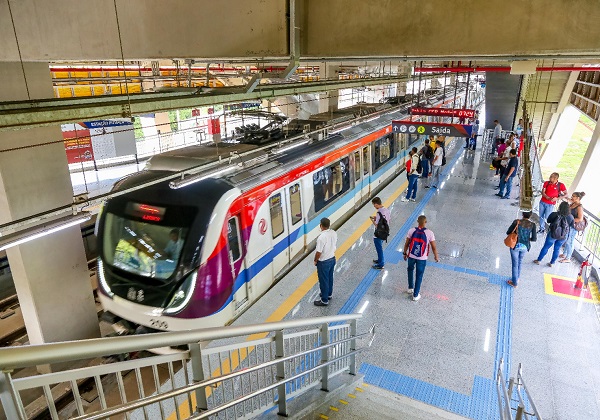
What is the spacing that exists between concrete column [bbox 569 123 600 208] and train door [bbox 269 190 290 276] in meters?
12.5

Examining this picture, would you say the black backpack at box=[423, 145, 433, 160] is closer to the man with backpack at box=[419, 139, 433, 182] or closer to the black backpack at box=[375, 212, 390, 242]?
the man with backpack at box=[419, 139, 433, 182]

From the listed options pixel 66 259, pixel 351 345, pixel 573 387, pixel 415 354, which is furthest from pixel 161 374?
pixel 573 387

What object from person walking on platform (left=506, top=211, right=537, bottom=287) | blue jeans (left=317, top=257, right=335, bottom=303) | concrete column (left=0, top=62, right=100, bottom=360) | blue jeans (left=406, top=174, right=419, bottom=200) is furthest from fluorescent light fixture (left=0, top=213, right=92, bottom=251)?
blue jeans (left=406, top=174, right=419, bottom=200)

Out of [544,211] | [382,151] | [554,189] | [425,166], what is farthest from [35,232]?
[425,166]

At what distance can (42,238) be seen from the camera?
5754 millimetres

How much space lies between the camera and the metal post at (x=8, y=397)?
4.48 ft

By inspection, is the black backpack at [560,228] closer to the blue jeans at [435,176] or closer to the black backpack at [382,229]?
the black backpack at [382,229]

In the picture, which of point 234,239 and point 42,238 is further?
point 234,239

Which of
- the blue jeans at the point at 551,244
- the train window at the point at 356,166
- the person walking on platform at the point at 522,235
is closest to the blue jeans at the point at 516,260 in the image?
the person walking on platform at the point at 522,235

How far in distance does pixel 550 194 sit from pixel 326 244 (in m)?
5.69

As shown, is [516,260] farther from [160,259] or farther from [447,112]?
[160,259]

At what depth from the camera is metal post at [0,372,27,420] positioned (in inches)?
53.7

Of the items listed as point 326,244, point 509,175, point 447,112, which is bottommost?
point 509,175

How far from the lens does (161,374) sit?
5.81 meters
